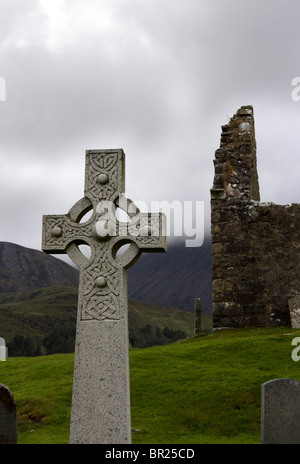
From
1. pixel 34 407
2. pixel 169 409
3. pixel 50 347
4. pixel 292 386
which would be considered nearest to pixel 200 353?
pixel 169 409

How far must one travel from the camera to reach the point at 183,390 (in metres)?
13.2

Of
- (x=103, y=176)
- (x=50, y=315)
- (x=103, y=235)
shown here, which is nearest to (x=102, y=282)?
(x=103, y=235)

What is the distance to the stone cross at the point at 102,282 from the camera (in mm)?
7688

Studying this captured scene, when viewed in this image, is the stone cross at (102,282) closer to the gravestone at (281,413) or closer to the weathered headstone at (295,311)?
the gravestone at (281,413)

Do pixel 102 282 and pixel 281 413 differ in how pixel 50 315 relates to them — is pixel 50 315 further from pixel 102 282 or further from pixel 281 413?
pixel 102 282

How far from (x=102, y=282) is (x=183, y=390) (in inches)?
236

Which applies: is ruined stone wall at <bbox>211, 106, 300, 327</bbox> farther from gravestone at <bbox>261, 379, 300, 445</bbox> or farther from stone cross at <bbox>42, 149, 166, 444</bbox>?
stone cross at <bbox>42, 149, 166, 444</bbox>

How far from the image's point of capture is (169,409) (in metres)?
12.4

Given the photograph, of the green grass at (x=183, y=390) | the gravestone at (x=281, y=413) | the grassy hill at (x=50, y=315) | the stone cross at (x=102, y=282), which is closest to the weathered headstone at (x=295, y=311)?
the green grass at (x=183, y=390)

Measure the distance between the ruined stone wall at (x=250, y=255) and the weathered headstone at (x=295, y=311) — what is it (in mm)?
462

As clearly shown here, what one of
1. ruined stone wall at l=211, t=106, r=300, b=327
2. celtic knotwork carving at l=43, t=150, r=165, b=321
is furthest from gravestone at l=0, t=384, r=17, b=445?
ruined stone wall at l=211, t=106, r=300, b=327

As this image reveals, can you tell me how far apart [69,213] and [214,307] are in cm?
1300
